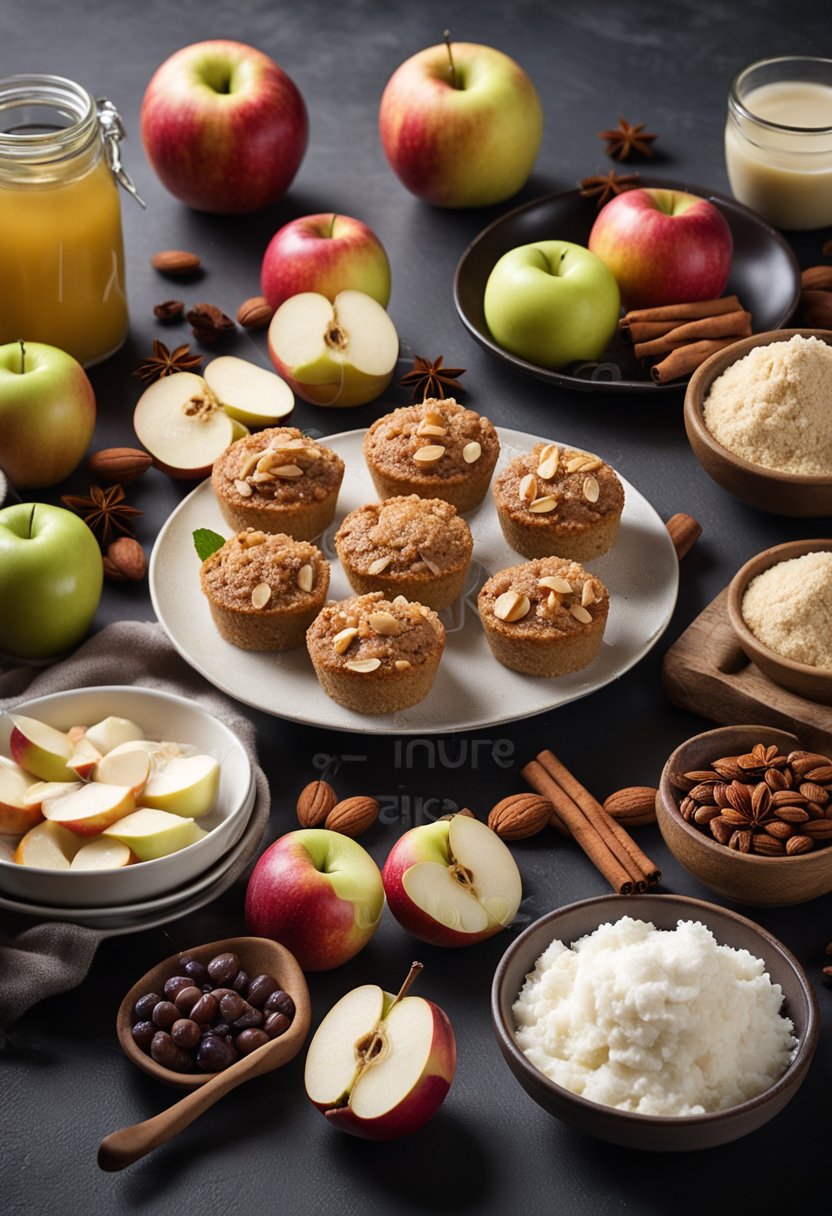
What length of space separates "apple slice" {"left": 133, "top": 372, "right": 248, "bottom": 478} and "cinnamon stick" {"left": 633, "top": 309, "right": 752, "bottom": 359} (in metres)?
0.58

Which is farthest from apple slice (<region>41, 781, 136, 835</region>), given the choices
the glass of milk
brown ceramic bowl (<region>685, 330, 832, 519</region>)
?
the glass of milk

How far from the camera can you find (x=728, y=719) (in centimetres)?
166

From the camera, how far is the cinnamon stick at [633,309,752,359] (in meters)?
2.11

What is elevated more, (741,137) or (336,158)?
(741,137)

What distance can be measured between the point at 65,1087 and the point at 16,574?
61 centimetres

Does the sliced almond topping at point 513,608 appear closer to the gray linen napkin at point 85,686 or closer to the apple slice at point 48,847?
the gray linen napkin at point 85,686

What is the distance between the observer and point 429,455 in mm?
1824

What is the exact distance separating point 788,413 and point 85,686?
91cm

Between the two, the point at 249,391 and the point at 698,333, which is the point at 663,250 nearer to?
the point at 698,333

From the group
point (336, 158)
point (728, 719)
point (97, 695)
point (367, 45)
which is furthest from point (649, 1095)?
point (367, 45)

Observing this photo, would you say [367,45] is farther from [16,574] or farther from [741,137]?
[16,574]

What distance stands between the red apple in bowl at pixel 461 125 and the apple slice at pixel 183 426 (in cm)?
61

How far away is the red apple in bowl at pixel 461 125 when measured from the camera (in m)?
2.34

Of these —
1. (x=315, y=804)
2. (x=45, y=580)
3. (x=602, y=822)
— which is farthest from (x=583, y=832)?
(x=45, y=580)
